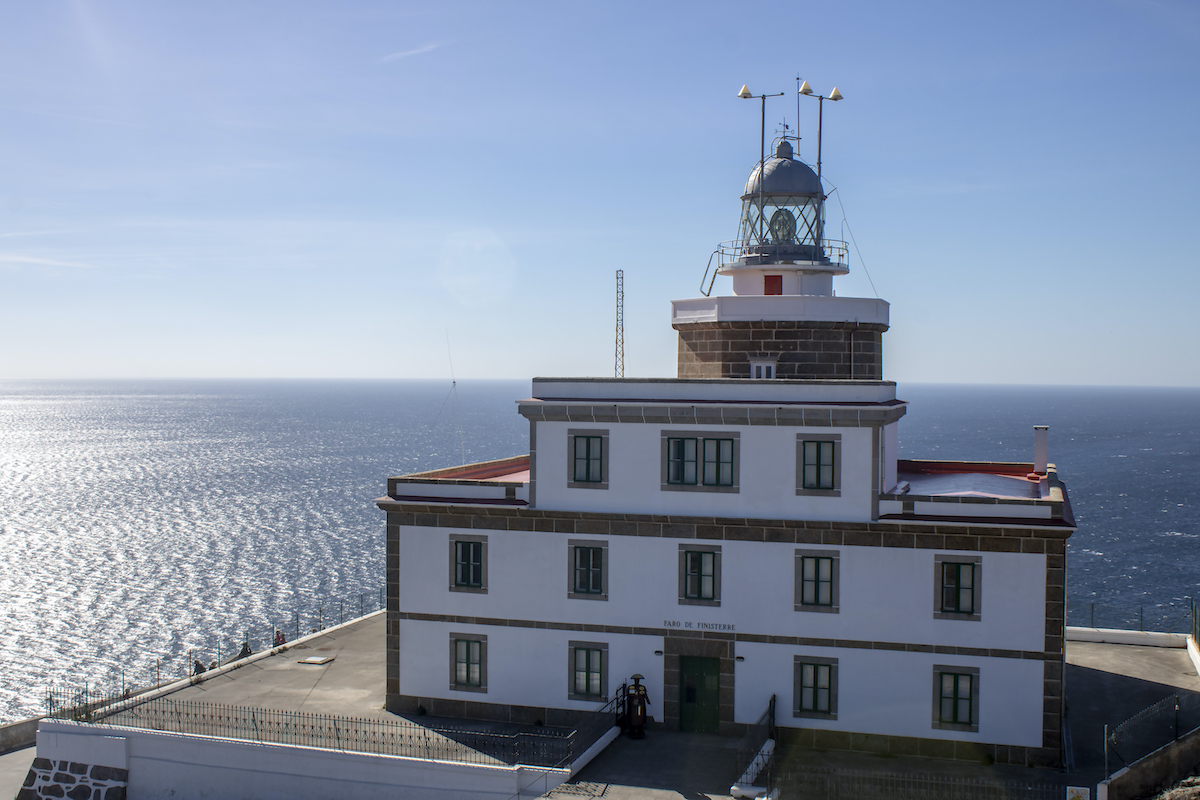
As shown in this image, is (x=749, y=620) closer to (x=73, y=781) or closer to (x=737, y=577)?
(x=737, y=577)

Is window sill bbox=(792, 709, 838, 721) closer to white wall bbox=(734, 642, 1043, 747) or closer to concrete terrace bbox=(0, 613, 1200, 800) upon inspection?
white wall bbox=(734, 642, 1043, 747)

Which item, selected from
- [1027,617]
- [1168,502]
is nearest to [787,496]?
[1027,617]

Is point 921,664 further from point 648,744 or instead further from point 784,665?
point 648,744

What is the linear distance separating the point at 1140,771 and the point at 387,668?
20349 mm

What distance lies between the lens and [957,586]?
25891 mm

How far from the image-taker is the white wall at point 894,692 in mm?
25438

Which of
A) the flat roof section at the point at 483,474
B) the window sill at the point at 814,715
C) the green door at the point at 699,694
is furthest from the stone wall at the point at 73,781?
the window sill at the point at 814,715

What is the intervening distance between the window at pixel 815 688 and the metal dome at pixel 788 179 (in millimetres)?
16068

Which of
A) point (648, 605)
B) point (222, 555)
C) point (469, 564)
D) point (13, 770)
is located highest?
point (469, 564)

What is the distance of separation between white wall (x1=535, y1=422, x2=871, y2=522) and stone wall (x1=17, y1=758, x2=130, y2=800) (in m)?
14.2

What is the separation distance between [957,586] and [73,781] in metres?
25.2

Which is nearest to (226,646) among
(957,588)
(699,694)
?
(699,694)

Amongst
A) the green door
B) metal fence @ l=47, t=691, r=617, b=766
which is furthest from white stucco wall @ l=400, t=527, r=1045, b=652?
metal fence @ l=47, t=691, r=617, b=766

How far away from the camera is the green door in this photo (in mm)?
27844
